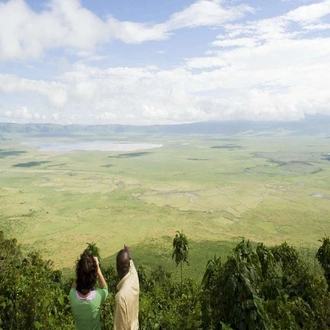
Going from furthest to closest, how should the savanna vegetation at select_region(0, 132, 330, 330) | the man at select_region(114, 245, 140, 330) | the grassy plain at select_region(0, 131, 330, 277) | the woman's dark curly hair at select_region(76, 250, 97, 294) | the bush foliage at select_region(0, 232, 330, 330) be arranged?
the grassy plain at select_region(0, 131, 330, 277) < the savanna vegetation at select_region(0, 132, 330, 330) < the bush foliage at select_region(0, 232, 330, 330) < the woman's dark curly hair at select_region(76, 250, 97, 294) < the man at select_region(114, 245, 140, 330)

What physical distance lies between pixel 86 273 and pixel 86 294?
33cm

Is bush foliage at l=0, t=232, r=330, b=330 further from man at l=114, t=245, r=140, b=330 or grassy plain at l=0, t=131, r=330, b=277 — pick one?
grassy plain at l=0, t=131, r=330, b=277

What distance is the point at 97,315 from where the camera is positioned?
436 centimetres

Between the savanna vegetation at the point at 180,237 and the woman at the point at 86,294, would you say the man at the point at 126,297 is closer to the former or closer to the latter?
the woman at the point at 86,294

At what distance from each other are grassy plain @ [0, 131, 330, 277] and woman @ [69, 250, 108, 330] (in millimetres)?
30999

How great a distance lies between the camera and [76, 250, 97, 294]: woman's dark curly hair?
161 inches

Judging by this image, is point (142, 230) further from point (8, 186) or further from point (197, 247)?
point (8, 186)

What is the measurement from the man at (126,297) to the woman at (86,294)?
1.25ft

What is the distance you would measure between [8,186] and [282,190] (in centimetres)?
7797

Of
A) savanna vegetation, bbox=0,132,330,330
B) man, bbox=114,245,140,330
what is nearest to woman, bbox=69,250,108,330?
man, bbox=114,245,140,330

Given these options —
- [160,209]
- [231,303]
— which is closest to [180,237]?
[231,303]

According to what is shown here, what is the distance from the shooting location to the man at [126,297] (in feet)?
12.9

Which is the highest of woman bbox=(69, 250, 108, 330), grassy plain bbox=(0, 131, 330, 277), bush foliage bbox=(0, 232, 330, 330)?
woman bbox=(69, 250, 108, 330)

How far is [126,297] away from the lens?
394 cm
